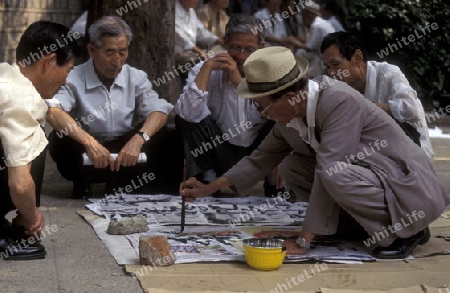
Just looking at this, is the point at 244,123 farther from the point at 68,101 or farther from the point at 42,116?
the point at 42,116

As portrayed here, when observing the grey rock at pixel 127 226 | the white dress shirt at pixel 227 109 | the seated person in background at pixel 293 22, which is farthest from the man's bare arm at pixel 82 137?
the seated person in background at pixel 293 22

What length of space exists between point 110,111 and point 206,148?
2.42ft

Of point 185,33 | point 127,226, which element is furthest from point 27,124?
point 185,33

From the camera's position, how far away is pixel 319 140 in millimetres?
4527

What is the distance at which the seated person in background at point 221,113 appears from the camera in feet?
19.9

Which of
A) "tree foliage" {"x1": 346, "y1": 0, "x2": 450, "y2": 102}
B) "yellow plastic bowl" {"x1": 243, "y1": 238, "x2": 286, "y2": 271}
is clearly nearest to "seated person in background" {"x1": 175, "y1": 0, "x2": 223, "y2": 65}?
"tree foliage" {"x1": 346, "y1": 0, "x2": 450, "y2": 102}

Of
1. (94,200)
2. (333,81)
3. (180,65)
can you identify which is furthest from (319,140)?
(180,65)

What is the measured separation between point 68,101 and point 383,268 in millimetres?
2768

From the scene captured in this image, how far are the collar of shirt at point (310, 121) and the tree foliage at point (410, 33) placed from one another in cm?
594

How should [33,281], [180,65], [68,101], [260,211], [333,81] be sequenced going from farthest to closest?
1. [180,65]
2. [68,101]
3. [260,211]
4. [333,81]
5. [33,281]

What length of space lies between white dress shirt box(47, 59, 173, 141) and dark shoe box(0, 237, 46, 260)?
1.88 meters

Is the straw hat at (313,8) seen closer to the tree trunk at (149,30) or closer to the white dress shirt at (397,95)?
the tree trunk at (149,30)

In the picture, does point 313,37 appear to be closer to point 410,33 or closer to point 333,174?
point 410,33

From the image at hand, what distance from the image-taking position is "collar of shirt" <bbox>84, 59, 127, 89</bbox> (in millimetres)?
6113
